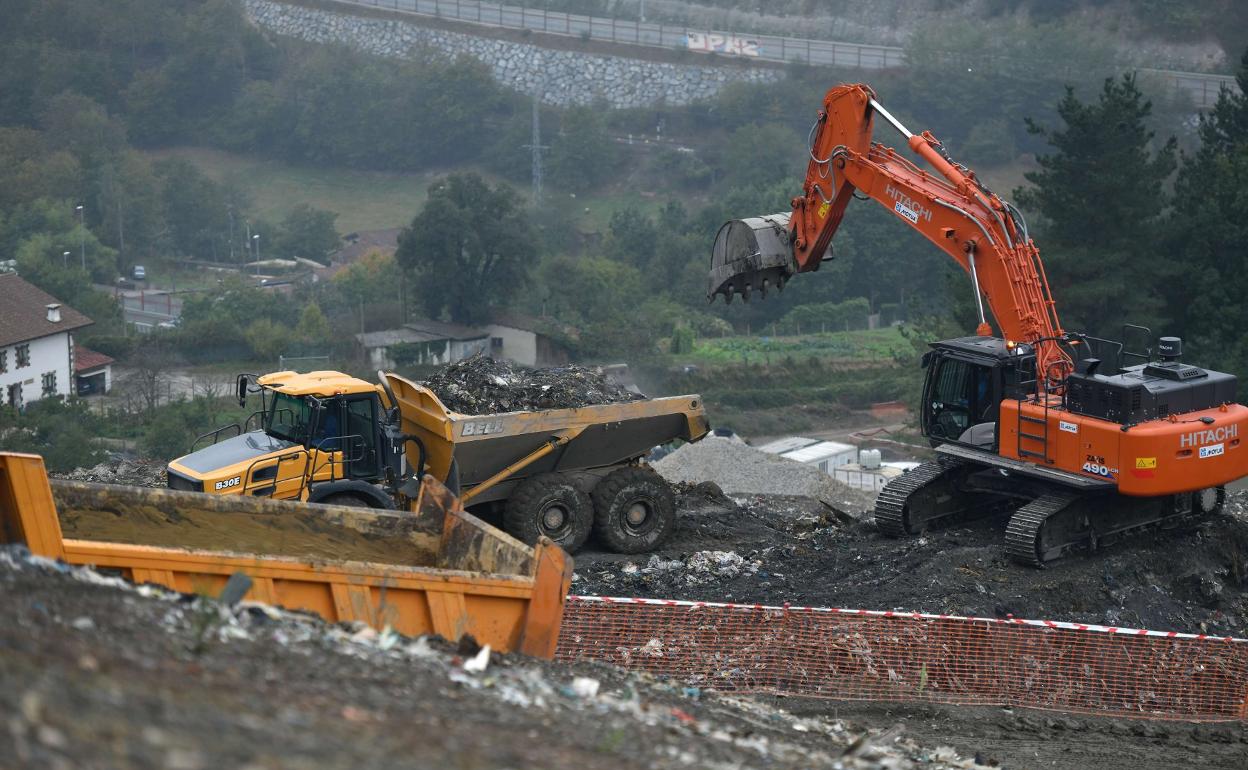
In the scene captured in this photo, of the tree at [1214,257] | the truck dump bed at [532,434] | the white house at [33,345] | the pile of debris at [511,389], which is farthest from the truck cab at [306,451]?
the white house at [33,345]

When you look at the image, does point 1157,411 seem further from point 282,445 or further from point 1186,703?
point 282,445

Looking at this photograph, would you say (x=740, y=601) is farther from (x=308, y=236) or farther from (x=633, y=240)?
(x=308, y=236)

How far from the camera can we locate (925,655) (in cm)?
1027

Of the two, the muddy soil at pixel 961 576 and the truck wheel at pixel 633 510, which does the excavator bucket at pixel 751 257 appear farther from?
the muddy soil at pixel 961 576

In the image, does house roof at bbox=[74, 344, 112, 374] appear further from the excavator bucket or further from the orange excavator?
the orange excavator

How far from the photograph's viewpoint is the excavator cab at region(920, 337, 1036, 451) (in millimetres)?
13234

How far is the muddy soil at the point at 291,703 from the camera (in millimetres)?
4613

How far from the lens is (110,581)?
646cm

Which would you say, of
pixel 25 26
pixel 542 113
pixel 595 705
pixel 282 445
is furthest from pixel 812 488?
pixel 25 26

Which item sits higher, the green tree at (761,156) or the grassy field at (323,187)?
the green tree at (761,156)

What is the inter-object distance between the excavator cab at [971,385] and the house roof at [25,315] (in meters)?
29.5

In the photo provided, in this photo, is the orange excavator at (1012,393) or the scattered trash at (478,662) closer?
the scattered trash at (478,662)

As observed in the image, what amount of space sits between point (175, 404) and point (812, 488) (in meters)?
19.1

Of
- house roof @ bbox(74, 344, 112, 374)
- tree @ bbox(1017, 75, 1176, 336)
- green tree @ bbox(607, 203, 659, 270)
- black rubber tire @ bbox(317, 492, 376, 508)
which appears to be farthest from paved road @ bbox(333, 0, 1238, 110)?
black rubber tire @ bbox(317, 492, 376, 508)
